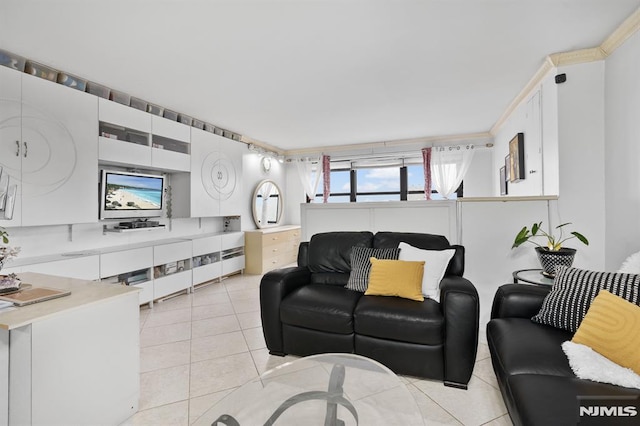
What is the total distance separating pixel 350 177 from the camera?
265 inches

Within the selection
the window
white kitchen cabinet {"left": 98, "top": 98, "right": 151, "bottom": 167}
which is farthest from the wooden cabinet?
white kitchen cabinet {"left": 98, "top": 98, "right": 151, "bottom": 167}

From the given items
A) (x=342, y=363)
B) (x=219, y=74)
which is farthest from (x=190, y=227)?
(x=342, y=363)

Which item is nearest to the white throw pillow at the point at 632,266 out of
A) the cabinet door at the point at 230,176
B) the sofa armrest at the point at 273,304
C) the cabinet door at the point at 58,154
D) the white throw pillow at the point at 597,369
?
the white throw pillow at the point at 597,369

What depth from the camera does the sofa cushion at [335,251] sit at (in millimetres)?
2775

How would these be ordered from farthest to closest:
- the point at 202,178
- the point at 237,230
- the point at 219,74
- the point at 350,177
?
the point at 350,177 < the point at 237,230 < the point at 202,178 < the point at 219,74

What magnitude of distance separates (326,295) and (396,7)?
6.79 ft

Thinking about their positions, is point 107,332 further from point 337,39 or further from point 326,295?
point 337,39

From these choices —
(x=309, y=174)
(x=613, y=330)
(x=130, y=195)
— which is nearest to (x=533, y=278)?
(x=613, y=330)

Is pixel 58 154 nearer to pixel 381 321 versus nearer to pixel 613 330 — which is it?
pixel 381 321

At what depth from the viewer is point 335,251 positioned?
282 cm

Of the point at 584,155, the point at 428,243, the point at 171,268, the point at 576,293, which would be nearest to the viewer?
the point at 576,293

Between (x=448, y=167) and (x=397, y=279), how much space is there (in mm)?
4111

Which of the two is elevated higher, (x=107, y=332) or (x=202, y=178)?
(x=202, y=178)

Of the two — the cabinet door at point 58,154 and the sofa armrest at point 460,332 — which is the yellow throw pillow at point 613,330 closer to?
the sofa armrest at point 460,332
